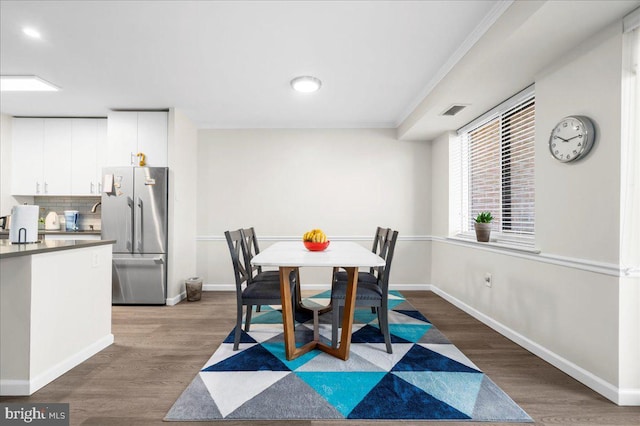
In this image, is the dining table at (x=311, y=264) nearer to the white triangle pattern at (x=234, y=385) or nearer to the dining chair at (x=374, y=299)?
the dining chair at (x=374, y=299)

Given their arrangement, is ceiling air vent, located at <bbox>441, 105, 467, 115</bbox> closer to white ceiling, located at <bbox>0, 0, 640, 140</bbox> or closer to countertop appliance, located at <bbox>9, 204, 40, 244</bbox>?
white ceiling, located at <bbox>0, 0, 640, 140</bbox>

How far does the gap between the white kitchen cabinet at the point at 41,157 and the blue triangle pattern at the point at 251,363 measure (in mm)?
3652

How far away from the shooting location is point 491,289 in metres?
3.04

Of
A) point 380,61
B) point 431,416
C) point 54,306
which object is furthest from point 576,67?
point 54,306

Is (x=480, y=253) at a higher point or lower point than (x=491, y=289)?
higher

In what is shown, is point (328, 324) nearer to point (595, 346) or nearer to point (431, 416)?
point (431, 416)

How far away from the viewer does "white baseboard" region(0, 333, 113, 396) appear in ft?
6.11

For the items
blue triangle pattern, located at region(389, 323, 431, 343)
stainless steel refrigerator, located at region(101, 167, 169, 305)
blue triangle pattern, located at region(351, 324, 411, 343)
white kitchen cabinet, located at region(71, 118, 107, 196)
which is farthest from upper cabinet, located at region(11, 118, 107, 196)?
blue triangle pattern, located at region(389, 323, 431, 343)

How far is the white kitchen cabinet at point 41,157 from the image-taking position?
4191mm

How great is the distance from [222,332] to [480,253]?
2.77 meters

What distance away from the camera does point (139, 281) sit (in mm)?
3799

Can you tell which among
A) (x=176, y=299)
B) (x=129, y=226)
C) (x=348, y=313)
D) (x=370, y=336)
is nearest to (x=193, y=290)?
(x=176, y=299)

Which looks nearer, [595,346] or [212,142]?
[595,346]

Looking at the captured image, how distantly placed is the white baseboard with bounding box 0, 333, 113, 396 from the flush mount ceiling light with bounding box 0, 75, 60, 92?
2.72 meters
